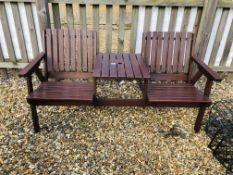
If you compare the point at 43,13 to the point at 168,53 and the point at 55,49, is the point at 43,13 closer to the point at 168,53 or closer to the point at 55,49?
the point at 55,49

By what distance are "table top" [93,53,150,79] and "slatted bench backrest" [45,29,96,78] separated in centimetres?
18

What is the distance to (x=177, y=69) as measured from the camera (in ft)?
10.2

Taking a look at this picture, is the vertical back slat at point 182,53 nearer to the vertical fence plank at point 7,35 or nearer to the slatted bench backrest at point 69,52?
the slatted bench backrest at point 69,52

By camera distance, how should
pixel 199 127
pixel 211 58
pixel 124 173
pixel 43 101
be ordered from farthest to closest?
pixel 211 58
pixel 199 127
pixel 43 101
pixel 124 173

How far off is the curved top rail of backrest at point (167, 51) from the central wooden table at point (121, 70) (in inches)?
7.4

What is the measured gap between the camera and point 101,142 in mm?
2723

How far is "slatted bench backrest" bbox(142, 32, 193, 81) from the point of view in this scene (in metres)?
3.01

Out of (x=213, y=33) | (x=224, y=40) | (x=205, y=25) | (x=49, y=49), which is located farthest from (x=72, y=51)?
(x=224, y=40)

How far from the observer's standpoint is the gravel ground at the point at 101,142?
2.41 m

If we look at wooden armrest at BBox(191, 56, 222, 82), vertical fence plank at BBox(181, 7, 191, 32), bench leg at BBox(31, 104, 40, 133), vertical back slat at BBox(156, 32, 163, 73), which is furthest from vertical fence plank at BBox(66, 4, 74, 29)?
wooden armrest at BBox(191, 56, 222, 82)

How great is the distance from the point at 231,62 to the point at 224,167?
2208mm

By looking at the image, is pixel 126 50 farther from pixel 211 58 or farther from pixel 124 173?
pixel 124 173

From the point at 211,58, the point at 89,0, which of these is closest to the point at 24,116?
the point at 89,0

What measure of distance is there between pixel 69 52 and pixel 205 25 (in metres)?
2.08
